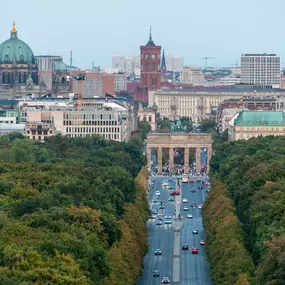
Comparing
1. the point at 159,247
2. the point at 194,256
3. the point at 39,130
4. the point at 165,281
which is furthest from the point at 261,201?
the point at 39,130

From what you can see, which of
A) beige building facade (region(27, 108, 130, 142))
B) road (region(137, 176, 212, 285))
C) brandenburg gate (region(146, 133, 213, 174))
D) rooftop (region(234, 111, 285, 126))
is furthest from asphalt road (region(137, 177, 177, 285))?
rooftop (region(234, 111, 285, 126))

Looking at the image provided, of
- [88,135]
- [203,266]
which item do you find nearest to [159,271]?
[203,266]

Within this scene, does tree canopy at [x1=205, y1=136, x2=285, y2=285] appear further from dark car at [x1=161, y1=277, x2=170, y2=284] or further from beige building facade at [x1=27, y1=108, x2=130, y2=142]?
beige building facade at [x1=27, y1=108, x2=130, y2=142]

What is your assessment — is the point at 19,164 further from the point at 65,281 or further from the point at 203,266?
the point at 65,281

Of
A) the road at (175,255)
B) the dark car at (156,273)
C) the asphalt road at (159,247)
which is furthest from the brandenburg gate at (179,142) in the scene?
the dark car at (156,273)

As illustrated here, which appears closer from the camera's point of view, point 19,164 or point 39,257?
point 39,257

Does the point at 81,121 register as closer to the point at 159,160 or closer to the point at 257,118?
the point at 159,160

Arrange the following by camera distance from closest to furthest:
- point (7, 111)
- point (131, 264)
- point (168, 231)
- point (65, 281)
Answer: point (65, 281), point (131, 264), point (168, 231), point (7, 111)
